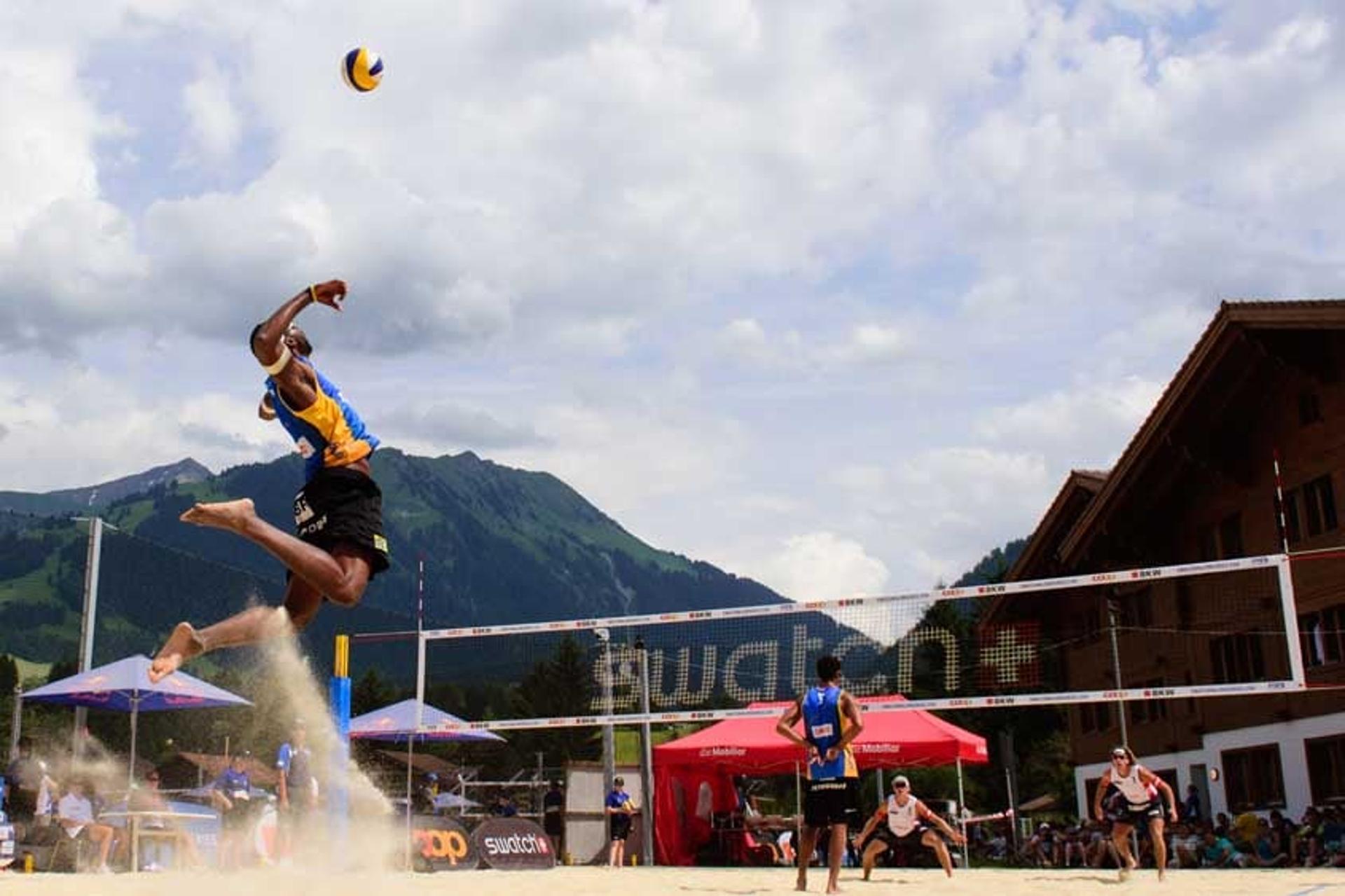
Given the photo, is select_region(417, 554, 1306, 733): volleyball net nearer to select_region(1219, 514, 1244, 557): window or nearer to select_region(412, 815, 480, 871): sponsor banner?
select_region(412, 815, 480, 871): sponsor banner

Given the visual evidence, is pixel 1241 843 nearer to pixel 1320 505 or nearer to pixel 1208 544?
pixel 1320 505

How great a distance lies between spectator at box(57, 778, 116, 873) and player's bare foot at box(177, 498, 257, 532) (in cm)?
914

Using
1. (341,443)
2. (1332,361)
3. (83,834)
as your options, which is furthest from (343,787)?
(1332,361)

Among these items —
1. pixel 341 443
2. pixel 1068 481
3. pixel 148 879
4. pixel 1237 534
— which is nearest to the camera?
pixel 341 443

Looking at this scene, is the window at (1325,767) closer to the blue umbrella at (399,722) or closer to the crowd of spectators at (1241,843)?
the crowd of spectators at (1241,843)

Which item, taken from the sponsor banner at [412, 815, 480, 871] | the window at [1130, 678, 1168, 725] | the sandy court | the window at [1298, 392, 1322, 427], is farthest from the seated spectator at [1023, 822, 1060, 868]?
the sponsor banner at [412, 815, 480, 871]

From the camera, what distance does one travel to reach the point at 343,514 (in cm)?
662

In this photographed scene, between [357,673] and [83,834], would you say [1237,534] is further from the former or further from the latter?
[357,673]

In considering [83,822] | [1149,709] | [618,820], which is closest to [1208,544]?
[1149,709]

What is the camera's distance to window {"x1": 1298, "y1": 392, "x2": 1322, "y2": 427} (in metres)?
22.4

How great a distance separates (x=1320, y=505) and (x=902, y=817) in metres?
11.5

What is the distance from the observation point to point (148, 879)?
918cm

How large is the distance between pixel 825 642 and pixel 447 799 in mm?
37406

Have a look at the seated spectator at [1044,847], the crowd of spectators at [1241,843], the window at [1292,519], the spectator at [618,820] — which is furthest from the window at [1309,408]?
the spectator at [618,820]
